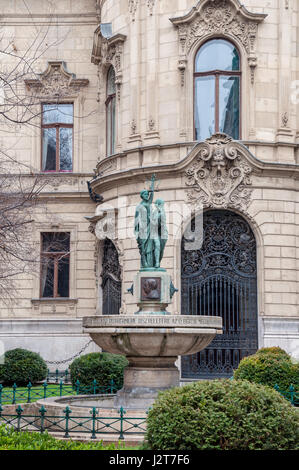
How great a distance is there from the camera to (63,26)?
98.0 feet

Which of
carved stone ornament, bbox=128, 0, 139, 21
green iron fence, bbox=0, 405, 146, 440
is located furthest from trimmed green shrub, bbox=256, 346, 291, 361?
carved stone ornament, bbox=128, 0, 139, 21

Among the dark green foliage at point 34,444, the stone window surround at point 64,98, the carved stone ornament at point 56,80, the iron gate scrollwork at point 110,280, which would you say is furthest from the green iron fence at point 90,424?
the carved stone ornament at point 56,80

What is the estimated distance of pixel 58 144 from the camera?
29719mm

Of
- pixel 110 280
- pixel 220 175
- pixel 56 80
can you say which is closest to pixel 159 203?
pixel 220 175

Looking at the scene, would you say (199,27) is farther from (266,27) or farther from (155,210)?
(155,210)

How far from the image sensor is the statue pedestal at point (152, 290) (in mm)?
14266

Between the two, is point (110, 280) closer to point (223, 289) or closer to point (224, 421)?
point (223, 289)

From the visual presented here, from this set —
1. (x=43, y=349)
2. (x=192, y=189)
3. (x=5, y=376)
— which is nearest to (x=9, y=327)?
(x=43, y=349)

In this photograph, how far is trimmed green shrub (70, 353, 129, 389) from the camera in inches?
761

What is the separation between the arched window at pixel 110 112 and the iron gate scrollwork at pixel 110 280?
3.42m

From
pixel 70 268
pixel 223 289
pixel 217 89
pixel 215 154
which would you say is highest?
pixel 217 89

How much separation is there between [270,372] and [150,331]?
4.50m

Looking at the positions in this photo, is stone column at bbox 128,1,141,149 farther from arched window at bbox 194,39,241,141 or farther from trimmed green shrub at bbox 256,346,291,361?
trimmed green shrub at bbox 256,346,291,361

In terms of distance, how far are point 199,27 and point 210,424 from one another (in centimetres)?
1801
